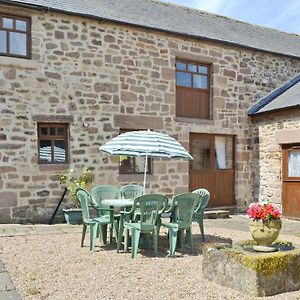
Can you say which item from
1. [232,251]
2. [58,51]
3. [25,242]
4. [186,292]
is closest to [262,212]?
[232,251]

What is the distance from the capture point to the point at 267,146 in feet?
37.4

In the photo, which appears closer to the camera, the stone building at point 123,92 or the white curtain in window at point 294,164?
the stone building at point 123,92

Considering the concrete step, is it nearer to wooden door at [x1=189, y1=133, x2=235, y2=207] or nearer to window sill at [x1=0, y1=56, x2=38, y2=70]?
wooden door at [x1=189, y1=133, x2=235, y2=207]

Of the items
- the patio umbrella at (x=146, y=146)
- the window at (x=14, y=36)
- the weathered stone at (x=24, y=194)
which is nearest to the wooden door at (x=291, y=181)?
the patio umbrella at (x=146, y=146)

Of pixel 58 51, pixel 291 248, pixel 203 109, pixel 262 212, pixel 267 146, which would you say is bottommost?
pixel 291 248

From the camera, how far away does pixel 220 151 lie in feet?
38.7

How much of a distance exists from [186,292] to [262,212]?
1.27 m

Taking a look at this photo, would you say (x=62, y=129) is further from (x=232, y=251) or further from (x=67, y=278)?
(x=232, y=251)

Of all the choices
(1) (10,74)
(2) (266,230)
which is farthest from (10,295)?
(1) (10,74)

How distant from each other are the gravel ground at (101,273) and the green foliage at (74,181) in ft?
7.79

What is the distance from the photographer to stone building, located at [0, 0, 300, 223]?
8.87 m

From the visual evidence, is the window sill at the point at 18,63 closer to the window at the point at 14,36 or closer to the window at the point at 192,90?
the window at the point at 14,36

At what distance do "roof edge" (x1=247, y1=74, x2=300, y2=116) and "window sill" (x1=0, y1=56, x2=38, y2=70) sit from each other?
6551 mm

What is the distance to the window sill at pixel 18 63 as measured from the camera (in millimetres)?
8648
